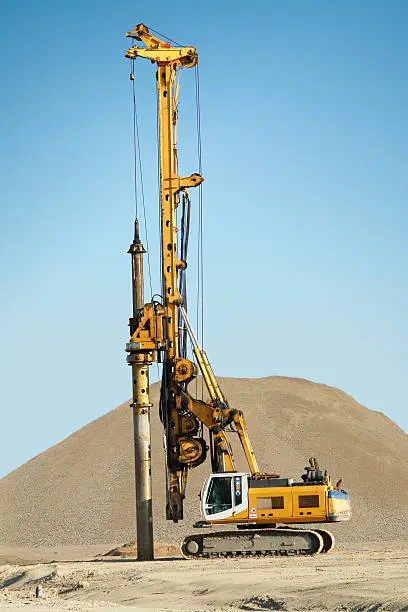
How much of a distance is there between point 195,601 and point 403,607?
4.79 metres

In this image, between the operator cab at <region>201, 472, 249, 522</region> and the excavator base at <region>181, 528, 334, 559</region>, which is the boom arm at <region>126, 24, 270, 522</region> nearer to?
the operator cab at <region>201, 472, 249, 522</region>

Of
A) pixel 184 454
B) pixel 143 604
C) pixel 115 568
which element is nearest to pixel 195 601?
pixel 143 604

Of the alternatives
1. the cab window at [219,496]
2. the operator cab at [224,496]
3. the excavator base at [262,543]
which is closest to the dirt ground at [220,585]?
the excavator base at [262,543]

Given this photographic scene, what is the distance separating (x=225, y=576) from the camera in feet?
73.6

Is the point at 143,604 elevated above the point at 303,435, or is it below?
below

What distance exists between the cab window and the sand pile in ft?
65.3

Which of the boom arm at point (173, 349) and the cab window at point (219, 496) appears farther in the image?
the boom arm at point (173, 349)

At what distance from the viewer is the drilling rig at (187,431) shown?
27703 millimetres

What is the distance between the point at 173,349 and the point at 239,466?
28.5 m

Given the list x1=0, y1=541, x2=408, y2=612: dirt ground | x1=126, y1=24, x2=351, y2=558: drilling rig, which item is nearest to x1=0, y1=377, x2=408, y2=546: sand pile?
x1=126, y1=24, x2=351, y2=558: drilling rig

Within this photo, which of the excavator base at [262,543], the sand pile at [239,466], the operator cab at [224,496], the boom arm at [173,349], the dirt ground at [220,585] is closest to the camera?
the dirt ground at [220,585]

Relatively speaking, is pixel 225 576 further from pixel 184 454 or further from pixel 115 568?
pixel 184 454

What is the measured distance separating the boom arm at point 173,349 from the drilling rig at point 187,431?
0.03 metres

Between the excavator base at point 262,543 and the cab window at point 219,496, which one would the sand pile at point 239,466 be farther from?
the excavator base at point 262,543
